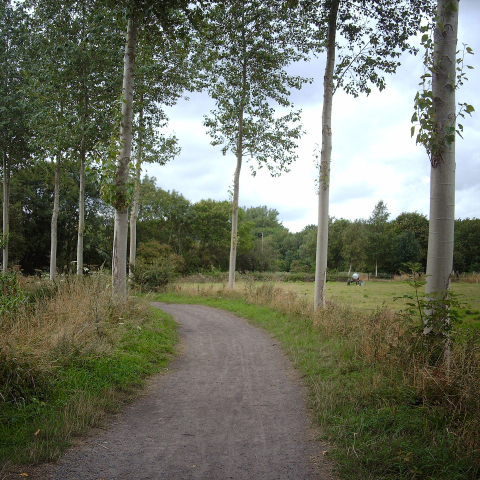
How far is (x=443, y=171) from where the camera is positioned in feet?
17.9

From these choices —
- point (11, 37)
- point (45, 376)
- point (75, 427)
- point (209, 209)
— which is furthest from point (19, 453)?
point (209, 209)

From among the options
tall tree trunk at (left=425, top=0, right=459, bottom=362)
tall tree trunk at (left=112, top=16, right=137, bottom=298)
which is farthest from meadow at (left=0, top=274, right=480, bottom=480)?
tall tree trunk at (left=112, top=16, right=137, bottom=298)

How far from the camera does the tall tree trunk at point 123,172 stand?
10086mm

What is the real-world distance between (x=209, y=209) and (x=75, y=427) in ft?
177

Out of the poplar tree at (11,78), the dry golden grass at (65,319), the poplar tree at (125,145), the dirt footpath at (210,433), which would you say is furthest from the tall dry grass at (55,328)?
the poplar tree at (11,78)

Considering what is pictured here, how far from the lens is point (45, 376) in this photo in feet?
17.3

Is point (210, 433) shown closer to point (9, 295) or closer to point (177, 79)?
point (9, 295)

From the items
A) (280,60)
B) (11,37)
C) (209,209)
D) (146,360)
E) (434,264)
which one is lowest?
(146,360)

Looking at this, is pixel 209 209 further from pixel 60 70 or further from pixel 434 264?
pixel 434 264

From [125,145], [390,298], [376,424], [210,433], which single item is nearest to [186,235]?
[390,298]

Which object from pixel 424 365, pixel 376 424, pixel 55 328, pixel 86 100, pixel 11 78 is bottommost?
pixel 376 424

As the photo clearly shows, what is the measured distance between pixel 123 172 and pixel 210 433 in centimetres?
740

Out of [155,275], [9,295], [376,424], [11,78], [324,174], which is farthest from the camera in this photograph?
[11,78]

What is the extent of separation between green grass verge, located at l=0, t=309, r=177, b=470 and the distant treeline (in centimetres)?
2916
